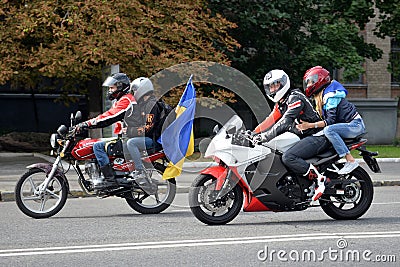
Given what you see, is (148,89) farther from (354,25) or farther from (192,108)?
(354,25)

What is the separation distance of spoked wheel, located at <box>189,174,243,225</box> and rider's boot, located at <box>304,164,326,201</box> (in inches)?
33.9

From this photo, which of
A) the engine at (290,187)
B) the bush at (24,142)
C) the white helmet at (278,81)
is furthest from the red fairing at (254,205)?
the bush at (24,142)

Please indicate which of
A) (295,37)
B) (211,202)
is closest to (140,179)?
(211,202)

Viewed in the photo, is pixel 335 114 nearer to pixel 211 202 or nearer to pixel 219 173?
pixel 219 173

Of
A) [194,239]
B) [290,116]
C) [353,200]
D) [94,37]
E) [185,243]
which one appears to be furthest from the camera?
[94,37]

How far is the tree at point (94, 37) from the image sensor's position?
20.3 metres

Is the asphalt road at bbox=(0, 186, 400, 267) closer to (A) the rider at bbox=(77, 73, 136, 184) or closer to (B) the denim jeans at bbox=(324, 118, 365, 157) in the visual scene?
(A) the rider at bbox=(77, 73, 136, 184)

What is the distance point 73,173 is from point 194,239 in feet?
25.2

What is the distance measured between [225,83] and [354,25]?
877cm

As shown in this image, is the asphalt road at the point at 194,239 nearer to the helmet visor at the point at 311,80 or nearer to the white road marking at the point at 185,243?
the white road marking at the point at 185,243

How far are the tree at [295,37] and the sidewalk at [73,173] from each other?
6.01 meters

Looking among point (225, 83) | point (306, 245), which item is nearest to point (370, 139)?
point (225, 83)

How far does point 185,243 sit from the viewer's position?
27.0 ft

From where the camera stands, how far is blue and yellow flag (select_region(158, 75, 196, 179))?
10.5 meters
